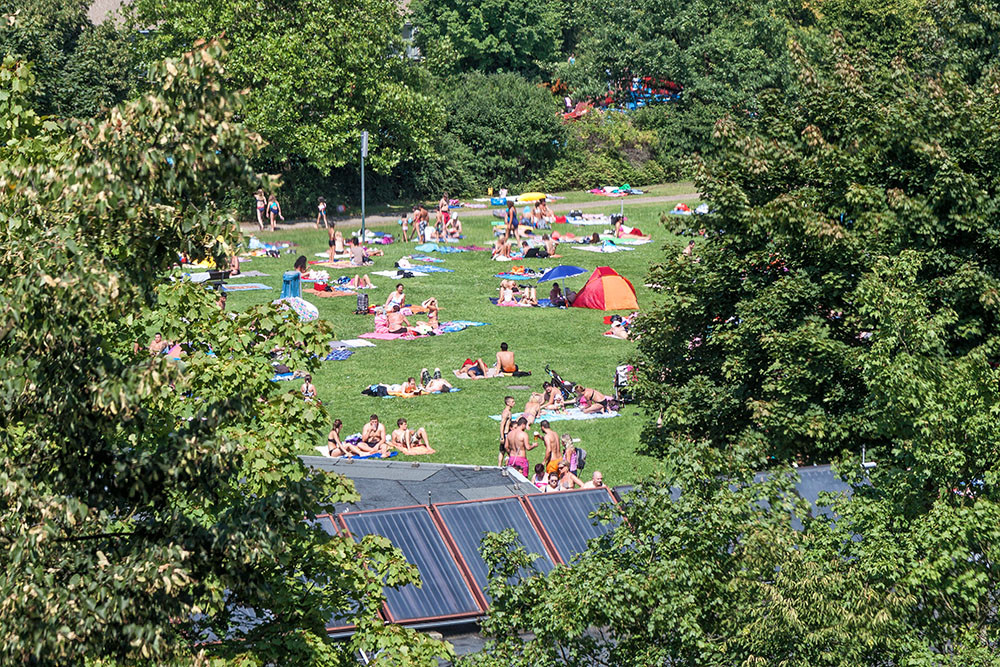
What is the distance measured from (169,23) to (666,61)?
924 inches

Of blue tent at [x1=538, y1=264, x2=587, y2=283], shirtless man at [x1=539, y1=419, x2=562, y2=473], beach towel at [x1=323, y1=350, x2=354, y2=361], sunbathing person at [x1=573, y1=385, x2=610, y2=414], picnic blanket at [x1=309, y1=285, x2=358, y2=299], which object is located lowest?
blue tent at [x1=538, y1=264, x2=587, y2=283]

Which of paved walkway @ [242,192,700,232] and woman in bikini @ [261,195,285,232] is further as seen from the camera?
paved walkway @ [242,192,700,232]

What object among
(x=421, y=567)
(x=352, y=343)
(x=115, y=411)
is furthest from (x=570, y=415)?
(x=115, y=411)

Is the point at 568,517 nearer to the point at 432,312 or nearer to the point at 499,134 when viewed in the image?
the point at 432,312

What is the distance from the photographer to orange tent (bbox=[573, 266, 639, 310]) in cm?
3859

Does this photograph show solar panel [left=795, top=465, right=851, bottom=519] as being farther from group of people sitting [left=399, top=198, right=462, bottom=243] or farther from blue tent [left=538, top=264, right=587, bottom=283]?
group of people sitting [left=399, top=198, right=462, bottom=243]

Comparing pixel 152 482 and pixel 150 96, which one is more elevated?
pixel 150 96

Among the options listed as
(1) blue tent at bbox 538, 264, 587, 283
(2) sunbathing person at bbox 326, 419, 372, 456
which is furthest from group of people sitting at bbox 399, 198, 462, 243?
(2) sunbathing person at bbox 326, 419, 372, 456

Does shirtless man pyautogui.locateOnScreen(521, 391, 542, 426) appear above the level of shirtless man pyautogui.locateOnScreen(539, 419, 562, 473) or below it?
below

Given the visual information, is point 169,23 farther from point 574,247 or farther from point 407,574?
point 407,574

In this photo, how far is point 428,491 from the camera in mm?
20688

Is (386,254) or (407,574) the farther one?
(386,254)

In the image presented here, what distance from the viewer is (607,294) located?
127ft

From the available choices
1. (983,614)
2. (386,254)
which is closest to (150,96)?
(983,614)
